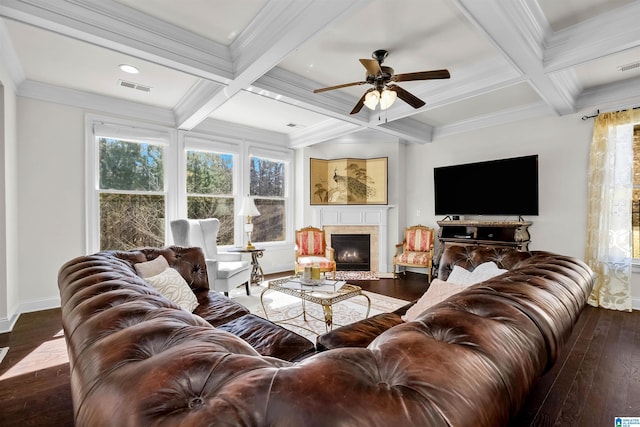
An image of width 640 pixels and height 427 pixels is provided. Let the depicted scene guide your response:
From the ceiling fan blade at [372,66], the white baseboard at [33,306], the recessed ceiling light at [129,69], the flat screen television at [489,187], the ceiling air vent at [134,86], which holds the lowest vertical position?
the white baseboard at [33,306]

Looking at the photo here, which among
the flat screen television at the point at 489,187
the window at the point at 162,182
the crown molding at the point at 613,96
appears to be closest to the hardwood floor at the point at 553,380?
the window at the point at 162,182

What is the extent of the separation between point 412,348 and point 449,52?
3.13 m

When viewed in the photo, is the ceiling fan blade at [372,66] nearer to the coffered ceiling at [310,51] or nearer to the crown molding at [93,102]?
the coffered ceiling at [310,51]

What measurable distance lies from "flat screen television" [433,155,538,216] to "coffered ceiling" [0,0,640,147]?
807mm

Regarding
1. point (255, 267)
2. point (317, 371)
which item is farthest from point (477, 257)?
point (255, 267)

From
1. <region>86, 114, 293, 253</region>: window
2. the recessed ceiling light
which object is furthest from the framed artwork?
the recessed ceiling light

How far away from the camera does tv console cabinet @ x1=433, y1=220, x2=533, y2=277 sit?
14.0ft

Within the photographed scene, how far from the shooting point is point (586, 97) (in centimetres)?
385

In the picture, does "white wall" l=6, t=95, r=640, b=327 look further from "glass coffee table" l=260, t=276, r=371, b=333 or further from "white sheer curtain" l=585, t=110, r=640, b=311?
"glass coffee table" l=260, t=276, r=371, b=333

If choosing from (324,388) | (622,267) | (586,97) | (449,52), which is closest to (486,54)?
(449,52)

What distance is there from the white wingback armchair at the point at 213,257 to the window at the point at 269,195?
4.55 feet

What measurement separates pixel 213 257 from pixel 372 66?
3123mm

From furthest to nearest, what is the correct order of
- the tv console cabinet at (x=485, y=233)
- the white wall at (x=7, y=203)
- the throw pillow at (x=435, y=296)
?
the tv console cabinet at (x=485, y=233), the white wall at (x=7, y=203), the throw pillow at (x=435, y=296)

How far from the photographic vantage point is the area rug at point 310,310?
304 cm
